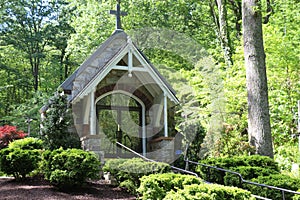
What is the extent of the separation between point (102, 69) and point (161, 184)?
4.93m

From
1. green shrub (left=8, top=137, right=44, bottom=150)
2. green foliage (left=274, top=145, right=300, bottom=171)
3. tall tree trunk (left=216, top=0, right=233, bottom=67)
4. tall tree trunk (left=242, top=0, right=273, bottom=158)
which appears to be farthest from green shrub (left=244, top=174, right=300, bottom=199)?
tall tree trunk (left=216, top=0, right=233, bottom=67)

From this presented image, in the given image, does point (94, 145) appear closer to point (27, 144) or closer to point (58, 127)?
point (58, 127)

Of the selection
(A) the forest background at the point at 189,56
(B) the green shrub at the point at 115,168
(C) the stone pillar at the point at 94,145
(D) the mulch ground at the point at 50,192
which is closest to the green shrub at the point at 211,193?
(D) the mulch ground at the point at 50,192

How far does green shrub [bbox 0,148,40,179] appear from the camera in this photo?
823 centimetres

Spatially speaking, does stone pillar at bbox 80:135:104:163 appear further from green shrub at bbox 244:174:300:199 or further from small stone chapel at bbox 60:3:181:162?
green shrub at bbox 244:174:300:199

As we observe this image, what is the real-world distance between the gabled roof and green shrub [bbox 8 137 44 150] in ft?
5.00

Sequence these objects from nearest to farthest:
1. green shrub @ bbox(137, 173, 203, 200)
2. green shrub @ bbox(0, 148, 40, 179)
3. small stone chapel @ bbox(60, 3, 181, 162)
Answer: green shrub @ bbox(137, 173, 203, 200) → green shrub @ bbox(0, 148, 40, 179) → small stone chapel @ bbox(60, 3, 181, 162)

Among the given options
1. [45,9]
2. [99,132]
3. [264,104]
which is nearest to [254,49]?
[264,104]

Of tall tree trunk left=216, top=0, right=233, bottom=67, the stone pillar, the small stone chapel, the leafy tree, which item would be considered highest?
the leafy tree

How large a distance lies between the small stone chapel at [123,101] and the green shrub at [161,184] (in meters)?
4.29

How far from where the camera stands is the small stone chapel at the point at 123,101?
10.5m

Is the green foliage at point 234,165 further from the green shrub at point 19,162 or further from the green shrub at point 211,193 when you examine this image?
the green shrub at point 19,162

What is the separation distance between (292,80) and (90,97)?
6.35 metres

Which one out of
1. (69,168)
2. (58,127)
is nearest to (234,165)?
(69,168)
